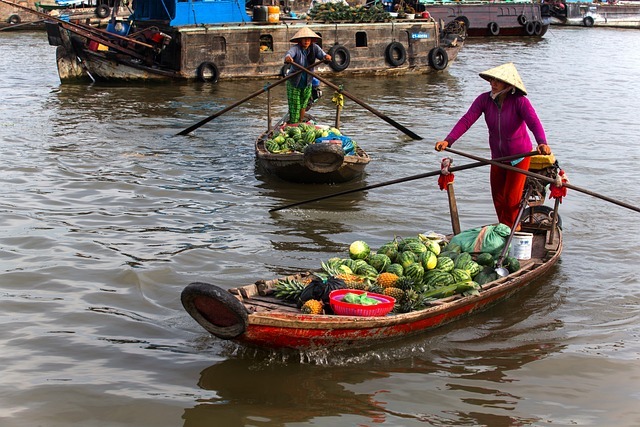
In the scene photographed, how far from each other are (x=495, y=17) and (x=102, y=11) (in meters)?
15.0

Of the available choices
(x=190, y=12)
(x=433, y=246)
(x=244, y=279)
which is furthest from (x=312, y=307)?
(x=190, y=12)

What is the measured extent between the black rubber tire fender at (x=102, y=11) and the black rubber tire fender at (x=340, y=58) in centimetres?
830

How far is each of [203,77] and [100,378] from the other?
44.4 feet

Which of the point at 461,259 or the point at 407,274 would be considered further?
the point at 461,259

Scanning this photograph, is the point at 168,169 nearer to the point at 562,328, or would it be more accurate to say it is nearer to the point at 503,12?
the point at 562,328

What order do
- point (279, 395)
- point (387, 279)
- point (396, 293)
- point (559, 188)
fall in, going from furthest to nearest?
point (559, 188) < point (387, 279) < point (396, 293) < point (279, 395)

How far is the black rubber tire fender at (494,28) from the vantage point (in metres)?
31.2

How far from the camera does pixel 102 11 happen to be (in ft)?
79.3

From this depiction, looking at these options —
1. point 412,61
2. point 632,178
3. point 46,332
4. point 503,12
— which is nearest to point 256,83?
point 412,61

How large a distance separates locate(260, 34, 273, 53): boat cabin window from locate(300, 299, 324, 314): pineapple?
46.2 feet

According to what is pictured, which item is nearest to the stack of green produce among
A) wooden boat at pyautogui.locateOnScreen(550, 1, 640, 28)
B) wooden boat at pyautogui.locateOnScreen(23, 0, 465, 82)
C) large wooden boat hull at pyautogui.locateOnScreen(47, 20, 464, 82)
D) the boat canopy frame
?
wooden boat at pyautogui.locateOnScreen(23, 0, 465, 82)

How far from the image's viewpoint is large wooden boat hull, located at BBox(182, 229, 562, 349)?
4938 millimetres

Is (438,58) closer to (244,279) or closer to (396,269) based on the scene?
(244,279)

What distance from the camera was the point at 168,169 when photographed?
36.3 ft
